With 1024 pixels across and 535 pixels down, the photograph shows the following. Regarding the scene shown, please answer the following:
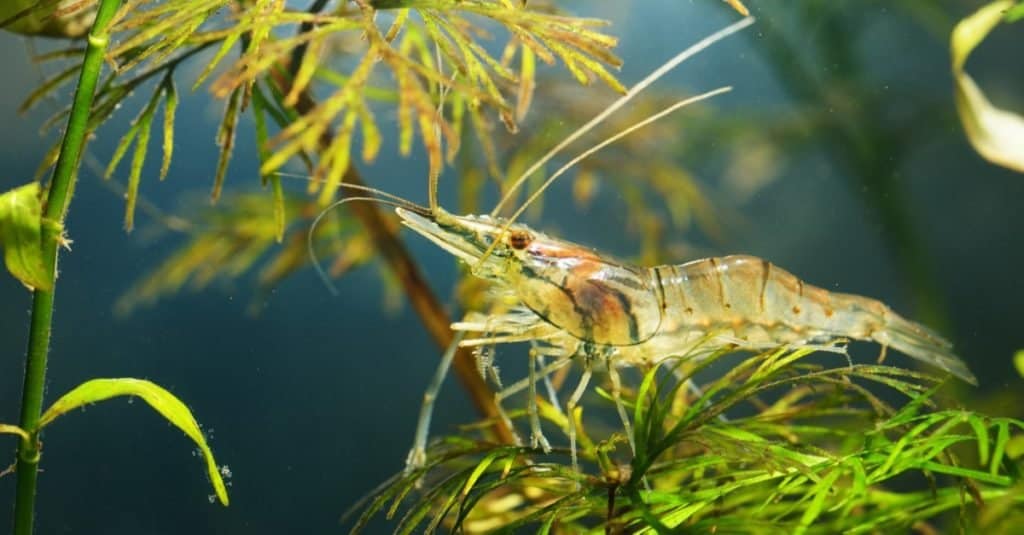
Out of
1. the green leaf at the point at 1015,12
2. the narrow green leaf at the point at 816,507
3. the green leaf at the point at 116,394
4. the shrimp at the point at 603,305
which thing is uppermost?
the green leaf at the point at 1015,12

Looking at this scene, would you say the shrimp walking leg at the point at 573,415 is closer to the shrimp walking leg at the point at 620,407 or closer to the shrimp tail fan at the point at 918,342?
the shrimp walking leg at the point at 620,407

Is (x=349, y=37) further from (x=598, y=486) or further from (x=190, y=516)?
(x=598, y=486)

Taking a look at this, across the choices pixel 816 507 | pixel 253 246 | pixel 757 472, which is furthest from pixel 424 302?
pixel 816 507

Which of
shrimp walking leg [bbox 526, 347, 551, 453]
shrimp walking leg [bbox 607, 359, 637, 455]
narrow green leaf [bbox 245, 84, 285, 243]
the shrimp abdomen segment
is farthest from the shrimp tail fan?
narrow green leaf [bbox 245, 84, 285, 243]

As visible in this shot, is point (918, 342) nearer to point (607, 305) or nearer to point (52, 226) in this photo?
point (607, 305)

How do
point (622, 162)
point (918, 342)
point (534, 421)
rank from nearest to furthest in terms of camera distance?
point (534, 421) < point (918, 342) < point (622, 162)

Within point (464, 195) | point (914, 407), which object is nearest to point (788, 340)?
point (914, 407)

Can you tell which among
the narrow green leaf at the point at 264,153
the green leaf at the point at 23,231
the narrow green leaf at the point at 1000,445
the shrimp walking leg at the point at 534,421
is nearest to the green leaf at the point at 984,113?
the narrow green leaf at the point at 1000,445
